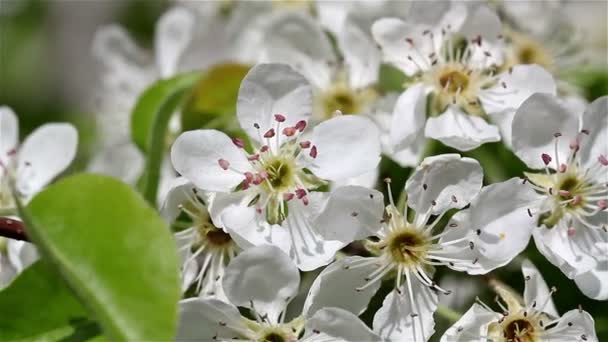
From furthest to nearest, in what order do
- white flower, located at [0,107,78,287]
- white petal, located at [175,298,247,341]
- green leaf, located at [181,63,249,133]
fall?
green leaf, located at [181,63,249,133] < white flower, located at [0,107,78,287] < white petal, located at [175,298,247,341]

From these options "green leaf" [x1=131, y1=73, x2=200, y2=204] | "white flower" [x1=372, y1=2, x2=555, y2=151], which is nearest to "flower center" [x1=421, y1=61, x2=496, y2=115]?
"white flower" [x1=372, y1=2, x2=555, y2=151]

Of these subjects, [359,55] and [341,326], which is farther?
[359,55]

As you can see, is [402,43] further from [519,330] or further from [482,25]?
[519,330]

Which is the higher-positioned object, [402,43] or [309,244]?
[402,43]

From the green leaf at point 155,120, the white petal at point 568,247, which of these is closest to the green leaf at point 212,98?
the green leaf at point 155,120

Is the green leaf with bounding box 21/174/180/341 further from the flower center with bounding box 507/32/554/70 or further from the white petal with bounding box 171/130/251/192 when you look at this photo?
the flower center with bounding box 507/32/554/70

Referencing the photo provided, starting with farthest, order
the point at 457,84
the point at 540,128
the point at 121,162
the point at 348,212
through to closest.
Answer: the point at 121,162, the point at 457,84, the point at 540,128, the point at 348,212

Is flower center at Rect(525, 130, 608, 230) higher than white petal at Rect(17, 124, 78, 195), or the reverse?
white petal at Rect(17, 124, 78, 195)

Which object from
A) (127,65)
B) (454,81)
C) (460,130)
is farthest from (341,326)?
(127,65)
